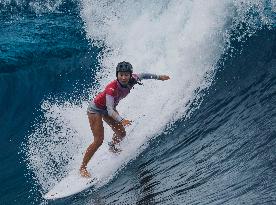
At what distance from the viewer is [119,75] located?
6402 mm

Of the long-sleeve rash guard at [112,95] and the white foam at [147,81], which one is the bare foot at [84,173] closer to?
the white foam at [147,81]

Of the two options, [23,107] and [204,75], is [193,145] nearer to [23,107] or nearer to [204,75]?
[204,75]

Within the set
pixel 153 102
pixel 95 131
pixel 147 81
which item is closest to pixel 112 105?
pixel 95 131

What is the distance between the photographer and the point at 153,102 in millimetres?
9000

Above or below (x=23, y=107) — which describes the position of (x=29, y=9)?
above

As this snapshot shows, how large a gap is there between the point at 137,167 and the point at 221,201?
90.3 inches

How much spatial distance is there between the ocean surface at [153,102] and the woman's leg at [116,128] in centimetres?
19

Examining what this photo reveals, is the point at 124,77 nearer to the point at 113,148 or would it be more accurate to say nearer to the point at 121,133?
the point at 121,133

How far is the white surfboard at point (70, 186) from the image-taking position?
22.0 ft

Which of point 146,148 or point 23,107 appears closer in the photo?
point 146,148

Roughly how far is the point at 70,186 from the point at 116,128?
1.12 metres

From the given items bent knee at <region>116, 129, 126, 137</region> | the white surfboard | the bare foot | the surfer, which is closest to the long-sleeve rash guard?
the surfer

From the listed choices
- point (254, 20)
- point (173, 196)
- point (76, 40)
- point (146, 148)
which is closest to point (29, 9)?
point (76, 40)

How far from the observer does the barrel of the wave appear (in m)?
6.45
